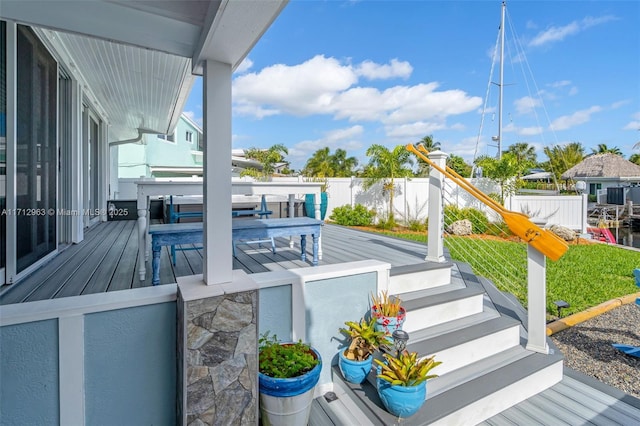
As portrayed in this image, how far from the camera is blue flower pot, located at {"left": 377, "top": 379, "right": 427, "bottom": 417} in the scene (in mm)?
1872

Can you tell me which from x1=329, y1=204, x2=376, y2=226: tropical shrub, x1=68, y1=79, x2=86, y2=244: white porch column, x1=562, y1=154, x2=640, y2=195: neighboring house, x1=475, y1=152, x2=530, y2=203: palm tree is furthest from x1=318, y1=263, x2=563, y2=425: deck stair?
x1=562, y1=154, x2=640, y2=195: neighboring house

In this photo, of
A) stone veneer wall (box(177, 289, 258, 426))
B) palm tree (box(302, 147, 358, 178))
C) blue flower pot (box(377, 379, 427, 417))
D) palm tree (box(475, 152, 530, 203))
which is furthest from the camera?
palm tree (box(302, 147, 358, 178))

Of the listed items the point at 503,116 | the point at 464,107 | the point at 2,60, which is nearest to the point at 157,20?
the point at 2,60

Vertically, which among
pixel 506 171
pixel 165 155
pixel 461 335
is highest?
pixel 165 155

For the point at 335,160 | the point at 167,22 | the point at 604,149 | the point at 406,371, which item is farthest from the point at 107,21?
the point at 604,149

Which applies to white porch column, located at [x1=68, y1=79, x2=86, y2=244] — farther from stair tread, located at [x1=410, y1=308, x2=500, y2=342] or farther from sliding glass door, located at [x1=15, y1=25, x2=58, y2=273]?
stair tread, located at [x1=410, y1=308, x2=500, y2=342]

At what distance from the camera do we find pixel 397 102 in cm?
1914

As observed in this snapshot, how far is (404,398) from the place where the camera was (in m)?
1.88

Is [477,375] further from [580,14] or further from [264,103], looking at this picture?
[264,103]

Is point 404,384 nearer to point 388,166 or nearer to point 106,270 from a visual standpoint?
point 106,270

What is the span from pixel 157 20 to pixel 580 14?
1428cm

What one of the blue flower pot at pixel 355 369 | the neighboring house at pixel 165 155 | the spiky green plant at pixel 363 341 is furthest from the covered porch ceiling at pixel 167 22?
the neighboring house at pixel 165 155

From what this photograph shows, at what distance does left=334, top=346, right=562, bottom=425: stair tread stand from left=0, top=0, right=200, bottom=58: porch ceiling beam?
241 centimetres

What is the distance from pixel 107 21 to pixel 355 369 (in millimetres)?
2479
